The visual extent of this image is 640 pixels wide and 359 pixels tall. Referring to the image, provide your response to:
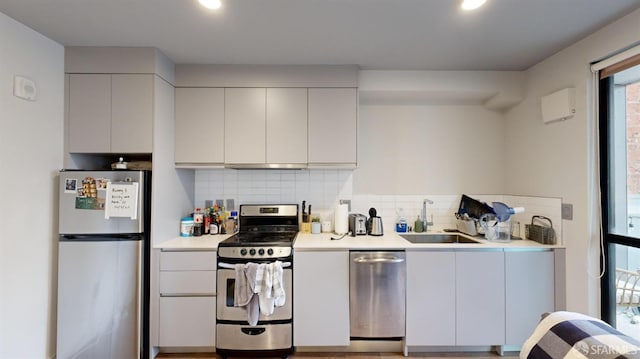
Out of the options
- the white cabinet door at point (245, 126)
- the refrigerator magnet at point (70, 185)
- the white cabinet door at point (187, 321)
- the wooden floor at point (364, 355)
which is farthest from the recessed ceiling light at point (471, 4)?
the refrigerator magnet at point (70, 185)

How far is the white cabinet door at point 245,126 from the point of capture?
2488 mm

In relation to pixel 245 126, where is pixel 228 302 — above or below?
below

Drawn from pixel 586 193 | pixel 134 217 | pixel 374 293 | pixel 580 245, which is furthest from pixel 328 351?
pixel 586 193

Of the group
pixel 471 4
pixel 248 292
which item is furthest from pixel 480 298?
pixel 471 4

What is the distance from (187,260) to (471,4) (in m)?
2.53

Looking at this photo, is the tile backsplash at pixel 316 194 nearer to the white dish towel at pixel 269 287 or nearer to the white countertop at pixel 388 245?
the white countertop at pixel 388 245

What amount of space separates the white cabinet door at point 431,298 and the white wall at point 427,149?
0.87m

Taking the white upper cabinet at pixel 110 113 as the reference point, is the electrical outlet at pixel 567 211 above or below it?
below

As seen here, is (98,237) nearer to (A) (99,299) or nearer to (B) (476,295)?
(A) (99,299)

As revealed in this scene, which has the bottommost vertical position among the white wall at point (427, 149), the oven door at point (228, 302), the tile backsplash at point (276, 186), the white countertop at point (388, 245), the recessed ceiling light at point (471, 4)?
the oven door at point (228, 302)

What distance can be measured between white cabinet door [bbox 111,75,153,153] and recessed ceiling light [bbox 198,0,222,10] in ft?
3.01

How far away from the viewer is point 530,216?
2.54 m

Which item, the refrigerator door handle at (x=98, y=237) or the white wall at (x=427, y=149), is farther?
the white wall at (x=427, y=149)

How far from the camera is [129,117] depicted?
7.16ft
